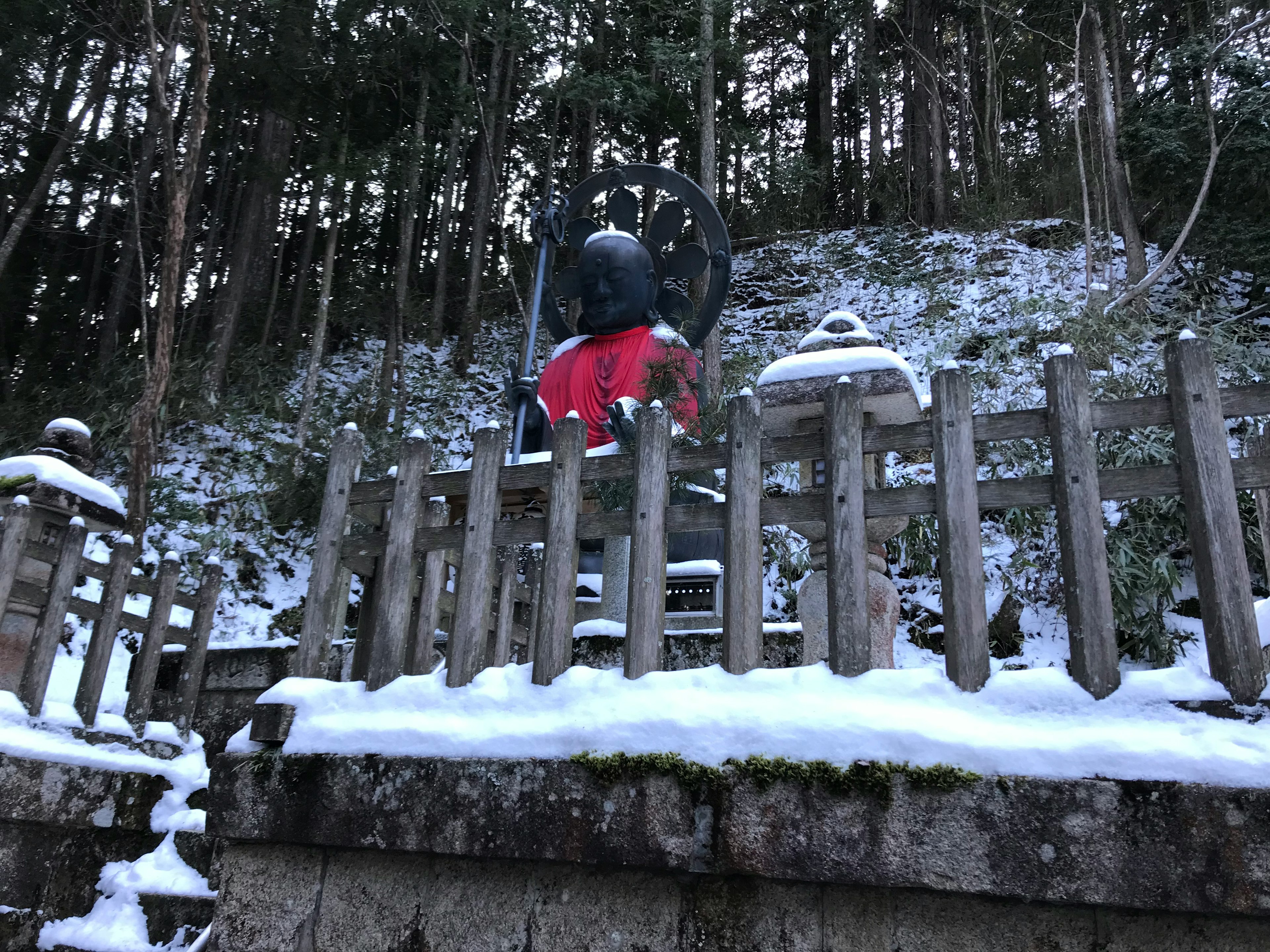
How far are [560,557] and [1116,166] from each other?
942 centimetres

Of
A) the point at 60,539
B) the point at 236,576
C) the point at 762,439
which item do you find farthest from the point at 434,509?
the point at 236,576

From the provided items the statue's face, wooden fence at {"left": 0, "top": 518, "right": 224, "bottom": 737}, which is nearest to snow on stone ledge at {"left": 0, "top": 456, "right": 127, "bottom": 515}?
wooden fence at {"left": 0, "top": 518, "right": 224, "bottom": 737}

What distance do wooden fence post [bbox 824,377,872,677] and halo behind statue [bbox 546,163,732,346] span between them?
3494 mm

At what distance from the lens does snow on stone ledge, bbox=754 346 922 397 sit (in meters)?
3.16

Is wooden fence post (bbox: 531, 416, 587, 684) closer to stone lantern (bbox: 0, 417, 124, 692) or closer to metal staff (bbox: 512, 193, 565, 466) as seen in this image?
metal staff (bbox: 512, 193, 565, 466)

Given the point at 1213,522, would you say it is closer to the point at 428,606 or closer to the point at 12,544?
the point at 428,606

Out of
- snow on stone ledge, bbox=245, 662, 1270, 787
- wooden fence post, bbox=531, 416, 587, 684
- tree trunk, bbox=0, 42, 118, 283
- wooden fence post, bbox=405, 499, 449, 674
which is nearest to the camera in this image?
snow on stone ledge, bbox=245, 662, 1270, 787

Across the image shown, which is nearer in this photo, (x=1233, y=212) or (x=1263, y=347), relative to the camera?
(x=1263, y=347)

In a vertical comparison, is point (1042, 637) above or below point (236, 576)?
below

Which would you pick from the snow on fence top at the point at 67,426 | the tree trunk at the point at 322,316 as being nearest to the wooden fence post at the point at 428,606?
the snow on fence top at the point at 67,426

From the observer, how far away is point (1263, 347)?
775cm

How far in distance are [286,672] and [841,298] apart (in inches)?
348

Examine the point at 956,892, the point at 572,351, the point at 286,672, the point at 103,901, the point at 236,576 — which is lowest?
the point at 103,901

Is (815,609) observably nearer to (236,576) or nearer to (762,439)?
(762,439)
